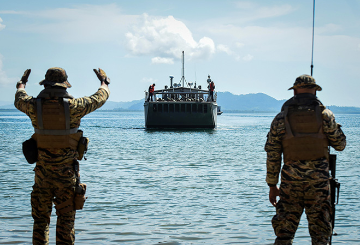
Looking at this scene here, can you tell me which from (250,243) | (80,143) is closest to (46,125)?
(80,143)

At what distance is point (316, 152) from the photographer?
4414 millimetres

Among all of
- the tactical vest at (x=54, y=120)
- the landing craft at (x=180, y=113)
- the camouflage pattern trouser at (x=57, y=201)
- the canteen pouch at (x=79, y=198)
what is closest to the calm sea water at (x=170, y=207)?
the camouflage pattern trouser at (x=57, y=201)

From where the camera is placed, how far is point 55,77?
4652mm

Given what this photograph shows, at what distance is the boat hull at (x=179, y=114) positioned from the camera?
50688 millimetres

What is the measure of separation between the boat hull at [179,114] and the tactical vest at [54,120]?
45.8 meters

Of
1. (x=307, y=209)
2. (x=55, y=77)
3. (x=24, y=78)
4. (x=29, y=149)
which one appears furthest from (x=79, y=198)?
(x=307, y=209)

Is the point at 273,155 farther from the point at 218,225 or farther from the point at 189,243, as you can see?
the point at 218,225

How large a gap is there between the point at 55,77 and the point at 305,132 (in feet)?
7.99

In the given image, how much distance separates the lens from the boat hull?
5069cm

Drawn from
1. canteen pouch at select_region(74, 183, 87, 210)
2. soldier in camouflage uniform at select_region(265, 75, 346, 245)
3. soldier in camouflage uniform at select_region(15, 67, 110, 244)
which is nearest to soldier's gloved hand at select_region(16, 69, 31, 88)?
soldier in camouflage uniform at select_region(15, 67, 110, 244)

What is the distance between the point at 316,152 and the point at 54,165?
8.07ft

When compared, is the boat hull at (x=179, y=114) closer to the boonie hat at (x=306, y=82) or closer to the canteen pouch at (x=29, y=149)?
the canteen pouch at (x=29, y=149)

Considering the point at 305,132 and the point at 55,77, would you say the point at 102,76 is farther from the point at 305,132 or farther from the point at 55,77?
the point at 305,132

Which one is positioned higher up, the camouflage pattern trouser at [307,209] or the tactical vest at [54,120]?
the tactical vest at [54,120]
